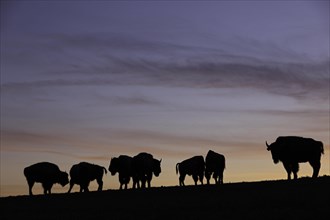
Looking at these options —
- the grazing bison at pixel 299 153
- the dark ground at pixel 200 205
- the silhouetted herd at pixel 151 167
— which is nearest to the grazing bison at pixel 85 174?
the silhouetted herd at pixel 151 167

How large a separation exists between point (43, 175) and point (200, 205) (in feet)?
98.6

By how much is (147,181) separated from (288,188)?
21.4 meters

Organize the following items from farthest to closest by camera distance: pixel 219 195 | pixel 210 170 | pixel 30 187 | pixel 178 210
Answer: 1. pixel 30 187
2. pixel 210 170
3. pixel 219 195
4. pixel 178 210

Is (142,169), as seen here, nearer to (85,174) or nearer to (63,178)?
(85,174)

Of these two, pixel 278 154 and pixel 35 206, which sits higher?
pixel 278 154

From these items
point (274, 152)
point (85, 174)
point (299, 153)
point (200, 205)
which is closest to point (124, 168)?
point (85, 174)

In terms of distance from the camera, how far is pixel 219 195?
86.3 ft

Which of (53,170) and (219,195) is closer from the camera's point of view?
→ (219,195)

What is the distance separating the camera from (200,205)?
75.5ft

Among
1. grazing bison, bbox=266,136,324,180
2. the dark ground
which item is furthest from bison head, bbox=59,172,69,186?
grazing bison, bbox=266,136,324,180

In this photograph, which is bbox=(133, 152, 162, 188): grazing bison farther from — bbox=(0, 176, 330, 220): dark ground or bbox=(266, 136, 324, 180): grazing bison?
bbox=(0, 176, 330, 220): dark ground

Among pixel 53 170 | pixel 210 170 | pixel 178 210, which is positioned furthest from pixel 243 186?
pixel 53 170

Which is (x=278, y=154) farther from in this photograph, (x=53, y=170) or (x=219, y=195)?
(x=53, y=170)

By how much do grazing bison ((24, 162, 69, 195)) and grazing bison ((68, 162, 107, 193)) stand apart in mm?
1954
